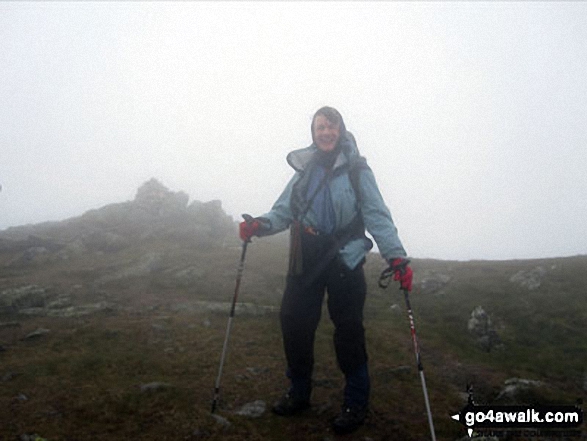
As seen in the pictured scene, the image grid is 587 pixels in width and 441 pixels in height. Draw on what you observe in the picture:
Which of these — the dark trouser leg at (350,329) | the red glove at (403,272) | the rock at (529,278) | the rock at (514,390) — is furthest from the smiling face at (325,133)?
the rock at (529,278)

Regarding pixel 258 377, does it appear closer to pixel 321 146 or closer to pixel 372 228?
pixel 372 228

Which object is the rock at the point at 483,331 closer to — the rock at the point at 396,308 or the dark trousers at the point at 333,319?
the rock at the point at 396,308

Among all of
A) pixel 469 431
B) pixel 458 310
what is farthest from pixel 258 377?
pixel 458 310

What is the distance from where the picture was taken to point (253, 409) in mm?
7891

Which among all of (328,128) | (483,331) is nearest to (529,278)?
(483,331)

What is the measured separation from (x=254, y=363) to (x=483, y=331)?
883 cm

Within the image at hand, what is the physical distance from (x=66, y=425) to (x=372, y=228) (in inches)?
244

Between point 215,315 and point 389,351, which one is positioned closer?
point 389,351

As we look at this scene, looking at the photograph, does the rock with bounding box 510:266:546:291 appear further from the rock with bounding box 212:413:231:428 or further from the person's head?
the rock with bounding box 212:413:231:428

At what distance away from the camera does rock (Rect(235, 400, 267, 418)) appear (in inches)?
303

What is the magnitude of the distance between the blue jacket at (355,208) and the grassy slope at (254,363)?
308 cm

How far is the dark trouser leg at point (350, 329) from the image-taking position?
720 cm

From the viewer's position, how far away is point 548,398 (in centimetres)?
893

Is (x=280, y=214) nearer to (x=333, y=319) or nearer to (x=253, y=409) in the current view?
(x=333, y=319)
